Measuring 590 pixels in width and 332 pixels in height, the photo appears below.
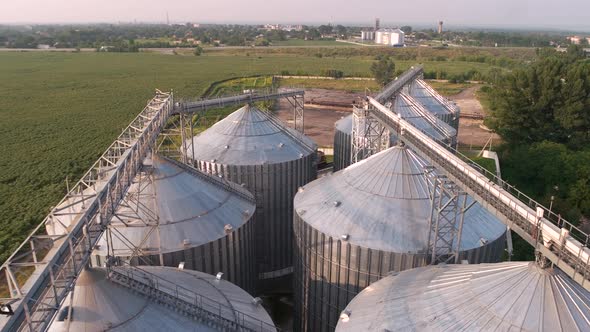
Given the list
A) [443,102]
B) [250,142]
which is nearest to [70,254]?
[250,142]

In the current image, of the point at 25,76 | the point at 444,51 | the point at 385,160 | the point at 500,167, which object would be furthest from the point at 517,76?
the point at 444,51

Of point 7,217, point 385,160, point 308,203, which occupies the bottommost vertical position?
point 7,217

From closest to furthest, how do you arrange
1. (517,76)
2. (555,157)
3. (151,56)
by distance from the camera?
(555,157) → (517,76) → (151,56)

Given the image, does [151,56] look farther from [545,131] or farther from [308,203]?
[308,203]

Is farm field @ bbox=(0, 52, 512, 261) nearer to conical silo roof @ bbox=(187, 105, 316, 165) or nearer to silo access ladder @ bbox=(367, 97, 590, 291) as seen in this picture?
conical silo roof @ bbox=(187, 105, 316, 165)

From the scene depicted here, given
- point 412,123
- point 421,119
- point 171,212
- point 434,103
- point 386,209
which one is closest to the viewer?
point 386,209

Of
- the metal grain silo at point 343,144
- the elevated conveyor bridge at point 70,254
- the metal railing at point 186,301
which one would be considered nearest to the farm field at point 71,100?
the elevated conveyor bridge at point 70,254

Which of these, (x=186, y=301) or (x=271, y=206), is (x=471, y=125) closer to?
(x=271, y=206)

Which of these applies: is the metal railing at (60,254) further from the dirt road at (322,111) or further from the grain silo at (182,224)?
the dirt road at (322,111)
